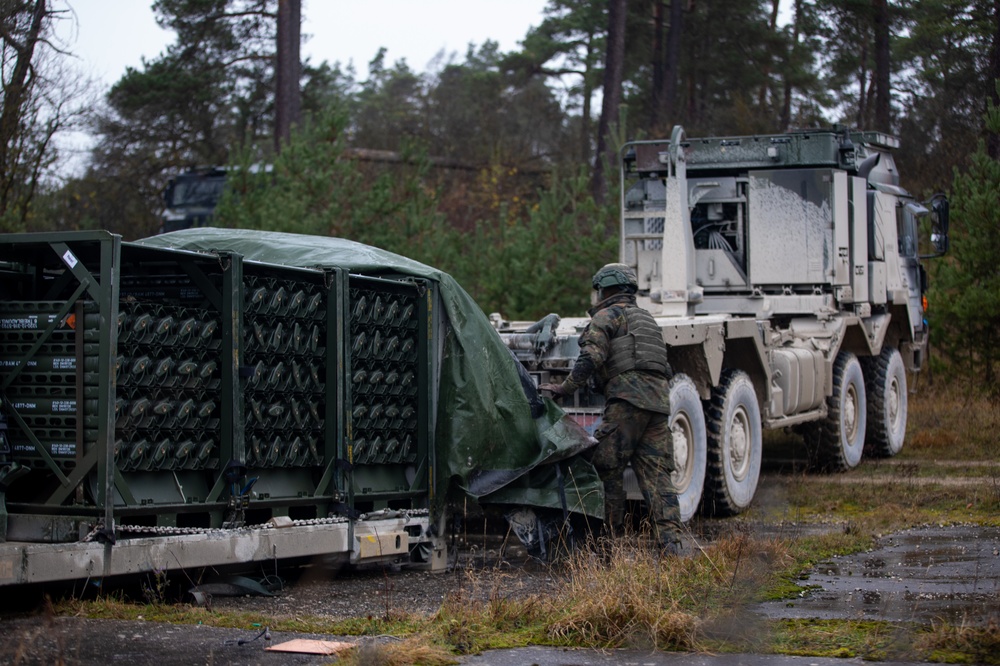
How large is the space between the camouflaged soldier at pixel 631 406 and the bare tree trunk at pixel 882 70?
17.5 metres

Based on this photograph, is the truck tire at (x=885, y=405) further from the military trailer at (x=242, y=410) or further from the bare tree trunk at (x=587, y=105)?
the bare tree trunk at (x=587, y=105)

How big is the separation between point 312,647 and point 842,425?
8359 mm

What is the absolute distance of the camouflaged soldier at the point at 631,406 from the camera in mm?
8102

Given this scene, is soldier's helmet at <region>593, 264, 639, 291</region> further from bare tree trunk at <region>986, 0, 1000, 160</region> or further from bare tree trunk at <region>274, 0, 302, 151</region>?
bare tree trunk at <region>274, 0, 302, 151</region>

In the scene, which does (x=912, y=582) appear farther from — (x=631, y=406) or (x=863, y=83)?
(x=863, y=83)

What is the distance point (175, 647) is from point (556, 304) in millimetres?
11926

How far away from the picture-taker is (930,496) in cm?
1038

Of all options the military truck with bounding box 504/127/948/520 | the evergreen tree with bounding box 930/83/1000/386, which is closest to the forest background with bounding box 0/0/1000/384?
the evergreen tree with bounding box 930/83/1000/386

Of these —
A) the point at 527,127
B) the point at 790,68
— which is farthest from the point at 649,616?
the point at 527,127

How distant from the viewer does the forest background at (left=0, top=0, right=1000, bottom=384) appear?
1659cm

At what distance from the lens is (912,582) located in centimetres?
695

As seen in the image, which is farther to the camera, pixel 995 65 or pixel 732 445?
pixel 995 65

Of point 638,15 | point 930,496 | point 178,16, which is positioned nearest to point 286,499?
point 930,496

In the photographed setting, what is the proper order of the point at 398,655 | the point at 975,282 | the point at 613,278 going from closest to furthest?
1. the point at 398,655
2. the point at 613,278
3. the point at 975,282
